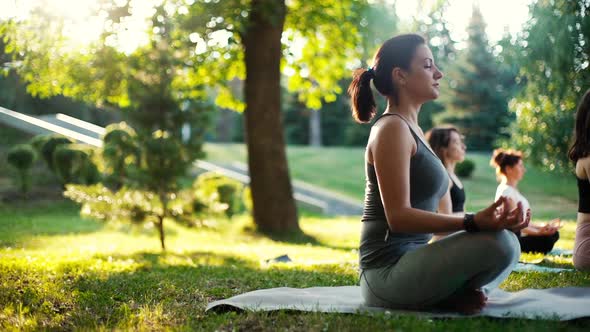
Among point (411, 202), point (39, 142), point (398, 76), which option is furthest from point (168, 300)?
point (39, 142)

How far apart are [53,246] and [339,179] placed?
780 inches

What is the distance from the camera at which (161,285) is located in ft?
18.7

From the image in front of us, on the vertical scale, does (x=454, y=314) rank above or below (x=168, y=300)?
above

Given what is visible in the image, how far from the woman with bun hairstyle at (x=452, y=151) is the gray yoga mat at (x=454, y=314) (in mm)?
2648

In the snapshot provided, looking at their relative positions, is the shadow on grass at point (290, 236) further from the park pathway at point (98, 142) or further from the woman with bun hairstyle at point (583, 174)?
the woman with bun hairstyle at point (583, 174)

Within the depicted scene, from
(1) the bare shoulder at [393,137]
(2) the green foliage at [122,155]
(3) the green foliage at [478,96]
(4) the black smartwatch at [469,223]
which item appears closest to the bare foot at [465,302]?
(4) the black smartwatch at [469,223]

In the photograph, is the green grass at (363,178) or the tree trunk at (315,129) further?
the tree trunk at (315,129)

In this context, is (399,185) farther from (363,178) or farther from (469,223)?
(363,178)

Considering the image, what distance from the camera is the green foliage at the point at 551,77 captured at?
1281cm

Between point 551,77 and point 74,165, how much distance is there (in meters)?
11.5

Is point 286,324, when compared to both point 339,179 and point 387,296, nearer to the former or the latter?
point 387,296

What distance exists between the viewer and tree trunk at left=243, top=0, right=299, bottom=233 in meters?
12.8

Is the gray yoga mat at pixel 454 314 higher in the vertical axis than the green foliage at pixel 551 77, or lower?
lower

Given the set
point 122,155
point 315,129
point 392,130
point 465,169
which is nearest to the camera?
point 392,130
